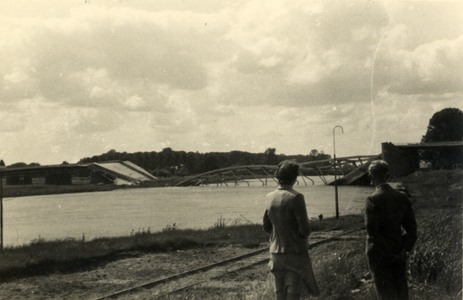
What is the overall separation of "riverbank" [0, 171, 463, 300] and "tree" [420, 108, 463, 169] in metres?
45.4

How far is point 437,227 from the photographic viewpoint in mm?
7691

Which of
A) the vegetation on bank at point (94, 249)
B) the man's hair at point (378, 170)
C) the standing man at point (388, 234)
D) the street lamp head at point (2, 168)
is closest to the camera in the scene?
the standing man at point (388, 234)

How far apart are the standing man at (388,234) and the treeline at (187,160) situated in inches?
1935

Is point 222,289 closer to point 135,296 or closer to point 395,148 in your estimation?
point 135,296

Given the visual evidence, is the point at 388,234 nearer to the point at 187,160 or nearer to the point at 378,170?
the point at 378,170

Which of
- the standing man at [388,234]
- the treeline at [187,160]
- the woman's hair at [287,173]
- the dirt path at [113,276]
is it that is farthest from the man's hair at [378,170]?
the treeline at [187,160]

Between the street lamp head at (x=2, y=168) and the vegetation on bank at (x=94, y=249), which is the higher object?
the street lamp head at (x=2, y=168)

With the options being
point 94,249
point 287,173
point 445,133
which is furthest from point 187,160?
point 287,173

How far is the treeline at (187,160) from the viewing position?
204 ft

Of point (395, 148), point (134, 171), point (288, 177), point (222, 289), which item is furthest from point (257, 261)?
point (134, 171)

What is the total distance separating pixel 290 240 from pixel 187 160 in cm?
6994

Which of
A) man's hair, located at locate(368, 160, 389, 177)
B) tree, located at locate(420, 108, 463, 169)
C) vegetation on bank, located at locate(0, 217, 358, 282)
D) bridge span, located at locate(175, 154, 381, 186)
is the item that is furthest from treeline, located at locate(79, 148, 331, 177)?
man's hair, located at locate(368, 160, 389, 177)

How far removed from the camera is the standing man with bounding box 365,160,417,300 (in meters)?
4.35

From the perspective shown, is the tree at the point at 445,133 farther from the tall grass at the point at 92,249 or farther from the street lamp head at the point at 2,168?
the street lamp head at the point at 2,168
